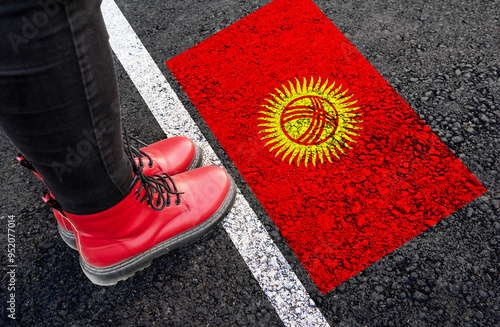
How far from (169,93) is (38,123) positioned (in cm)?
129

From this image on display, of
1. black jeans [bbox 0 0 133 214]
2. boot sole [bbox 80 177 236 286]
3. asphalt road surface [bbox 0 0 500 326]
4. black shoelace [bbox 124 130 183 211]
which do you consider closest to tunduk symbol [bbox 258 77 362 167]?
asphalt road surface [bbox 0 0 500 326]

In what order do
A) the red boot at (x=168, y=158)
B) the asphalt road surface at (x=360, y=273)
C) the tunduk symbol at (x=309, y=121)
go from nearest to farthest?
the asphalt road surface at (x=360, y=273), the red boot at (x=168, y=158), the tunduk symbol at (x=309, y=121)

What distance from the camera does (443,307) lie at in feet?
4.85

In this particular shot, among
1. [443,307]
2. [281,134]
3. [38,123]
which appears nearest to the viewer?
[38,123]

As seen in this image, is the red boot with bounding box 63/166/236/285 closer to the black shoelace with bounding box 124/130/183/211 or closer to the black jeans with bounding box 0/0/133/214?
the black shoelace with bounding box 124/130/183/211

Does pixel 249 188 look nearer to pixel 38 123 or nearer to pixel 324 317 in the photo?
pixel 324 317

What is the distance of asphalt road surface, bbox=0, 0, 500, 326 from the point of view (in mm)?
1499

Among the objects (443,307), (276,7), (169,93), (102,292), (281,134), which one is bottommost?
(443,307)

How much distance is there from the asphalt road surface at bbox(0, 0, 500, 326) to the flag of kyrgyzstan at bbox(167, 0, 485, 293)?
67 millimetres

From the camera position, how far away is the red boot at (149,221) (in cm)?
135

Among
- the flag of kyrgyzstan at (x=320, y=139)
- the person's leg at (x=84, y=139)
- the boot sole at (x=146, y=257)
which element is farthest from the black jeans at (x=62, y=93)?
the flag of kyrgyzstan at (x=320, y=139)

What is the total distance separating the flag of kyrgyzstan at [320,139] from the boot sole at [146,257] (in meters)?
0.26

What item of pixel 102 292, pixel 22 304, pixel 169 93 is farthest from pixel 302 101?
pixel 22 304

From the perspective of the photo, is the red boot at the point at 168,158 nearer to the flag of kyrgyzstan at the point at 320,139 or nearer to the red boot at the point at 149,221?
the red boot at the point at 149,221
